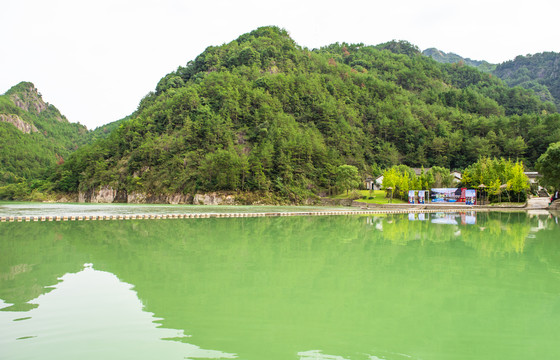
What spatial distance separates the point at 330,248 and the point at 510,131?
102685 millimetres

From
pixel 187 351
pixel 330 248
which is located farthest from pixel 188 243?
pixel 187 351

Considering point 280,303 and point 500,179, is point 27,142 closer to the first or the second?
point 500,179

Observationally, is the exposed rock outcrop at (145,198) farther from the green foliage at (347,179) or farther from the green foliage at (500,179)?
the green foliage at (500,179)

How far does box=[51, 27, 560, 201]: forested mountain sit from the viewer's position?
282 ft

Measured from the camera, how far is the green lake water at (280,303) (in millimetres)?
6602

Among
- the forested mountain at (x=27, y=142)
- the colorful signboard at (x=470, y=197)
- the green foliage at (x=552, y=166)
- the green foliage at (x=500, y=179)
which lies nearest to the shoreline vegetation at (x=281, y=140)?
the green foliage at (x=500, y=179)

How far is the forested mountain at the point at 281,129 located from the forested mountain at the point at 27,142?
29.5 m

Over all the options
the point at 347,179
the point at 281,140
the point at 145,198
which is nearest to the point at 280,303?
the point at 347,179

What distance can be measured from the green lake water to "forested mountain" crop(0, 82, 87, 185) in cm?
11098

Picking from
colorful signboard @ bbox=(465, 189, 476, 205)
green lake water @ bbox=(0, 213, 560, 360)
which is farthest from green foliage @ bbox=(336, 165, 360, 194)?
green lake water @ bbox=(0, 213, 560, 360)

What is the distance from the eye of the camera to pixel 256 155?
86.4 m

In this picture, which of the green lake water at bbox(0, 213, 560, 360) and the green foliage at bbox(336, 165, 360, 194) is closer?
the green lake water at bbox(0, 213, 560, 360)

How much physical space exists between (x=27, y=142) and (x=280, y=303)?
505 feet

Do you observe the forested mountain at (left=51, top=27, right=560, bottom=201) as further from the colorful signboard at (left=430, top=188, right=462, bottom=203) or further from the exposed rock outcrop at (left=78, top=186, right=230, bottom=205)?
the colorful signboard at (left=430, top=188, right=462, bottom=203)
